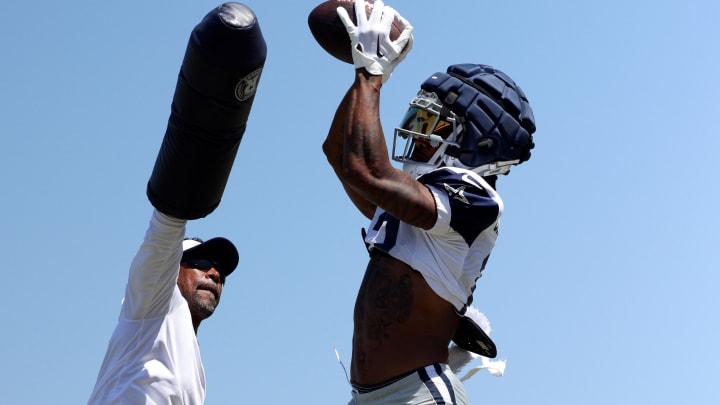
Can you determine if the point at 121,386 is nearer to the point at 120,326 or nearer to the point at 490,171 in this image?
the point at 120,326

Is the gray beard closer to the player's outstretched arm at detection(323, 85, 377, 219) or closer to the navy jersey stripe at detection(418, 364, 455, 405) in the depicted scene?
the player's outstretched arm at detection(323, 85, 377, 219)

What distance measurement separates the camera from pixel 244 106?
6.05m

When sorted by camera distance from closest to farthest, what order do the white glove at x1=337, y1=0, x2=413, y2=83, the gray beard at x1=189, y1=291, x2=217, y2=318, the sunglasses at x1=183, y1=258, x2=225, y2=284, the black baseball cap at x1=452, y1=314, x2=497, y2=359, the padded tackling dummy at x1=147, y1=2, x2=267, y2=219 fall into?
the padded tackling dummy at x1=147, y1=2, x2=267, y2=219 < the white glove at x1=337, y1=0, x2=413, y2=83 < the black baseball cap at x1=452, y1=314, x2=497, y2=359 < the gray beard at x1=189, y1=291, x2=217, y2=318 < the sunglasses at x1=183, y1=258, x2=225, y2=284

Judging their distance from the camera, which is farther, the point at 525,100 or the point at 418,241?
the point at 525,100

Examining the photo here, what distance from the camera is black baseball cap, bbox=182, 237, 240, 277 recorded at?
747 centimetres

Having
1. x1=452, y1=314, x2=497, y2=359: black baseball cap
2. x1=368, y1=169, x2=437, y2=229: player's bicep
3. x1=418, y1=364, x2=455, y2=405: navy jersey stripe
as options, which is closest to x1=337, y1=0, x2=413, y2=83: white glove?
x1=368, y1=169, x2=437, y2=229: player's bicep

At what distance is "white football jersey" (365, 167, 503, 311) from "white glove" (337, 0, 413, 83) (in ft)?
1.90


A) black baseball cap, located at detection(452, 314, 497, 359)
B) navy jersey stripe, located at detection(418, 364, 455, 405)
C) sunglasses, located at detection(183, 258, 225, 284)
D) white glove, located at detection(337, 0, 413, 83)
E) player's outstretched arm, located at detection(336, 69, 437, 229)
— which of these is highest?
white glove, located at detection(337, 0, 413, 83)

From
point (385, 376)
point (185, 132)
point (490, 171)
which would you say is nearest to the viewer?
point (185, 132)

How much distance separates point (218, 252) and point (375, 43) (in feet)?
5.37

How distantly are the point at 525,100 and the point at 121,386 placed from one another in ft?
7.91

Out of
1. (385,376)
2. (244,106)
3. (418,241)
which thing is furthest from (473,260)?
(244,106)

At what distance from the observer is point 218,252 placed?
7504 millimetres

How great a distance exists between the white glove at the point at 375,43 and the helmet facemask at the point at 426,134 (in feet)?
1.37
